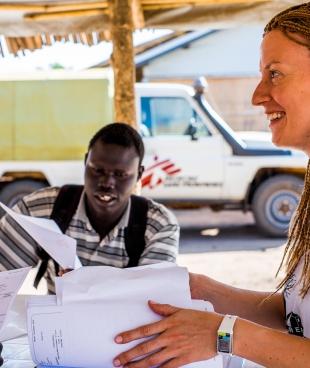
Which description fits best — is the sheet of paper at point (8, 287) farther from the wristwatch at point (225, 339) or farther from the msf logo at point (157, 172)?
the msf logo at point (157, 172)

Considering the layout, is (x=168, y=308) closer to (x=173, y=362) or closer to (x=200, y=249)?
(x=173, y=362)

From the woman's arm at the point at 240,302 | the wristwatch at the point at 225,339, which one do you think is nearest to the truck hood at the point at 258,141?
the woman's arm at the point at 240,302

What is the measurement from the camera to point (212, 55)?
1422 cm

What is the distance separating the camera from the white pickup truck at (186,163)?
7750mm

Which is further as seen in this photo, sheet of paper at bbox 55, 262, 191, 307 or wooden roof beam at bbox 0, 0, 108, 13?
wooden roof beam at bbox 0, 0, 108, 13

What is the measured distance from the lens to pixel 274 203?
796 cm

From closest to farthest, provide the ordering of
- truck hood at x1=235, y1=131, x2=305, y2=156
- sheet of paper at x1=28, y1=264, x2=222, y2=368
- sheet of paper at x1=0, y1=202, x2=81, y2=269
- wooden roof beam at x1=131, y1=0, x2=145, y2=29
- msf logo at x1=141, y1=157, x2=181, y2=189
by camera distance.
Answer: sheet of paper at x1=28, y1=264, x2=222, y2=368
sheet of paper at x1=0, y1=202, x2=81, y2=269
wooden roof beam at x1=131, y1=0, x2=145, y2=29
msf logo at x1=141, y1=157, x2=181, y2=189
truck hood at x1=235, y1=131, x2=305, y2=156

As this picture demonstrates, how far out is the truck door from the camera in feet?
25.4

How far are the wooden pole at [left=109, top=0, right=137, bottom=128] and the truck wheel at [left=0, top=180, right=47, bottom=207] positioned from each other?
4.15m

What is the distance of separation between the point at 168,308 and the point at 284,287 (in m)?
0.48

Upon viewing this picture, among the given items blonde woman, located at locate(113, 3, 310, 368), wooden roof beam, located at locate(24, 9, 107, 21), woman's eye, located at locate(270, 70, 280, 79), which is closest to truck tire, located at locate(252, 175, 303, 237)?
wooden roof beam, located at locate(24, 9, 107, 21)

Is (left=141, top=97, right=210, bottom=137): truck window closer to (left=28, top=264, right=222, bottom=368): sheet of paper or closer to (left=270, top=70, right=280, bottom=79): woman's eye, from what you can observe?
(left=270, top=70, right=280, bottom=79): woman's eye

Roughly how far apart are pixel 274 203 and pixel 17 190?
3502 millimetres

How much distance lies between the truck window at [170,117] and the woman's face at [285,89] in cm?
647
